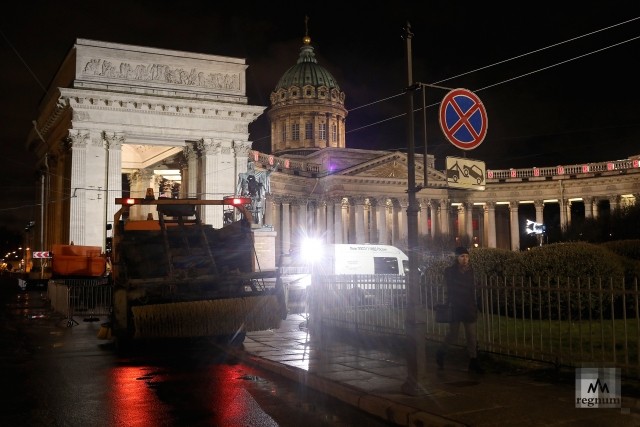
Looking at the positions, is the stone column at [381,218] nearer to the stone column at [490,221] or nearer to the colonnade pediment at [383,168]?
the colonnade pediment at [383,168]

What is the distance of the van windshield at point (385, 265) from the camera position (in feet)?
80.3

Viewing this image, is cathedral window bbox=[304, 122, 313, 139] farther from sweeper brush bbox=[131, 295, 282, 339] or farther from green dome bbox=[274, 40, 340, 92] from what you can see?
sweeper brush bbox=[131, 295, 282, 339]

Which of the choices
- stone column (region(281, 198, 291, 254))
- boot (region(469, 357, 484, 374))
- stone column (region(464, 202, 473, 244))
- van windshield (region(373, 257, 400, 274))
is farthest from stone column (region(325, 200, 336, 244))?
boot (region(469, 357, 484, 374))

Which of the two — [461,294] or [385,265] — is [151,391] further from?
[385,265]

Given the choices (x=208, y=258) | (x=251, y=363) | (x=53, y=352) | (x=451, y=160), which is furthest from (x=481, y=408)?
(x=53, y=352)

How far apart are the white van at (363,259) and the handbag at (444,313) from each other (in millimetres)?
13563

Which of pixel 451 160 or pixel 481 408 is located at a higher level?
pixel 451 160

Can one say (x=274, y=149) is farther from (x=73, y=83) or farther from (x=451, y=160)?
(x=451, y=160)

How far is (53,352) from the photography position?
13422 millimetres

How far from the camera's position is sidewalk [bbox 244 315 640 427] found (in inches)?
275

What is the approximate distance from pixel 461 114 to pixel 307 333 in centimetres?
772

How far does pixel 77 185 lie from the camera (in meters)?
38.3

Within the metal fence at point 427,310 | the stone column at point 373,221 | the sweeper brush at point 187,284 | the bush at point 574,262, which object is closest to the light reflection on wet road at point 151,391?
the sweeper brush at point 187,284

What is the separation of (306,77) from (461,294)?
81.7 meters
